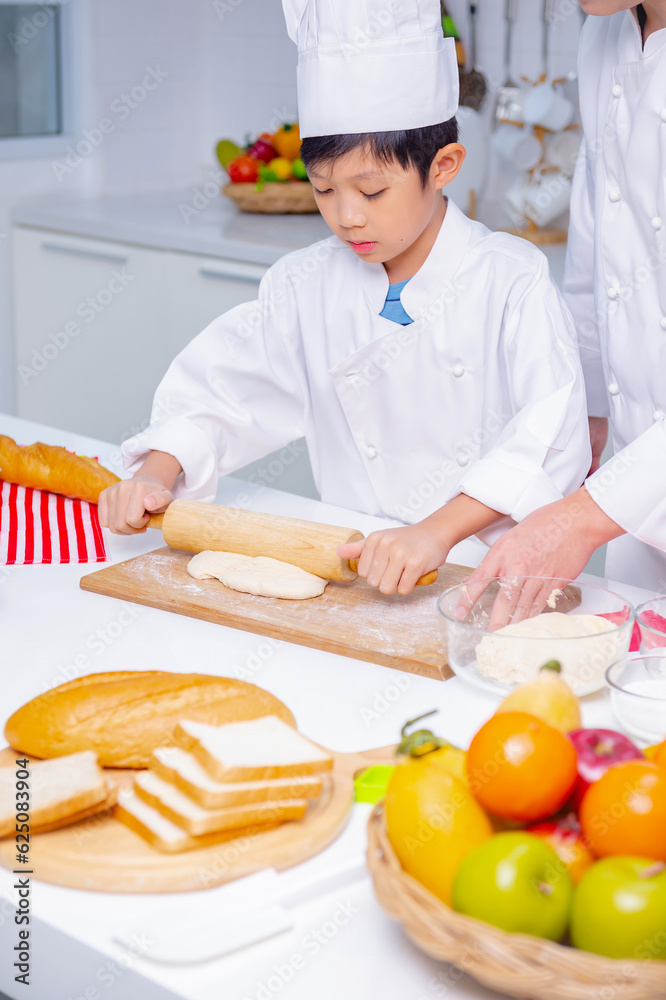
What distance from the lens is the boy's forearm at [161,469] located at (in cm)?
135

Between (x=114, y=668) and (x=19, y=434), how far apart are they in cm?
80

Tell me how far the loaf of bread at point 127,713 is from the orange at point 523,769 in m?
0.23

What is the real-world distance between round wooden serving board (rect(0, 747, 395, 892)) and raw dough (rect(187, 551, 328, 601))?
40 cm

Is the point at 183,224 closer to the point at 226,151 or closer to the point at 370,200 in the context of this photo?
the point at 226,151

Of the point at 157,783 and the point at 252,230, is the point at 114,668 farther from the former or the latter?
the point at 252,230

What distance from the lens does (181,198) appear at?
3123mm

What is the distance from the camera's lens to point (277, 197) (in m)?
2.77

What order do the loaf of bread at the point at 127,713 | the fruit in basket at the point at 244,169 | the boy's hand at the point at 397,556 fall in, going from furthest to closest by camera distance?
the fruit in basket at the point at 244,169 < the boy's hand at the point at 397,556 < the loaf of bread at the point at 127,713

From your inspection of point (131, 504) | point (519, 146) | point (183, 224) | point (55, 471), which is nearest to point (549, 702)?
point (131, 504)

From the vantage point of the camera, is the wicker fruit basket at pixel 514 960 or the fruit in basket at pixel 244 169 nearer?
the wicker fruit basket at pixel 514 960

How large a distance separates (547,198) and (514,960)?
2.19 meters

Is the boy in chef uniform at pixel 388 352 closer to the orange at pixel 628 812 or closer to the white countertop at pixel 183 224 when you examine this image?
the orange at pixel 628 812

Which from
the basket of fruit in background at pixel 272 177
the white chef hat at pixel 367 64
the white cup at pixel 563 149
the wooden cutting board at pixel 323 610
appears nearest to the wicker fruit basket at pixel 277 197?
the basket of fruit in background at pixel 272 177

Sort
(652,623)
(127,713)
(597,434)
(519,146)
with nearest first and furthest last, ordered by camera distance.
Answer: (127,713)
(652,623)
(597,434)
(519,146)
